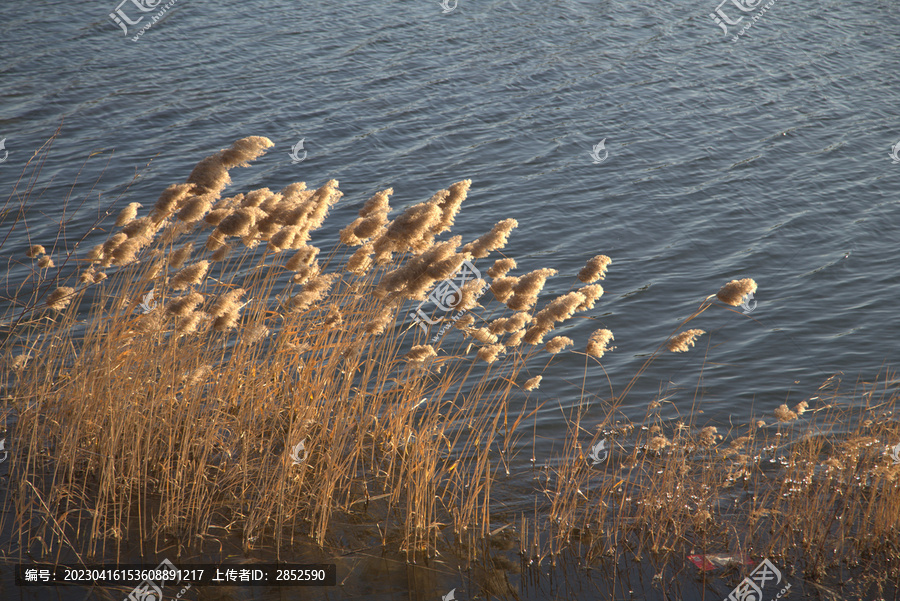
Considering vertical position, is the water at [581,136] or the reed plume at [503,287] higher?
the reed plume at [503,287]

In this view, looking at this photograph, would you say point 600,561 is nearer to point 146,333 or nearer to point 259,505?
point 259,505

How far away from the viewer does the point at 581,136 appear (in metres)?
14.0

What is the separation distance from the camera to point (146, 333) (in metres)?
5.41
